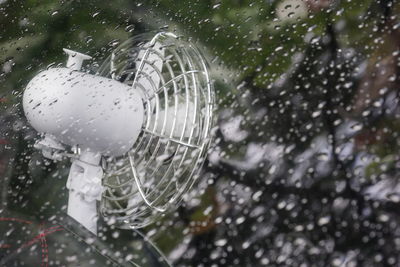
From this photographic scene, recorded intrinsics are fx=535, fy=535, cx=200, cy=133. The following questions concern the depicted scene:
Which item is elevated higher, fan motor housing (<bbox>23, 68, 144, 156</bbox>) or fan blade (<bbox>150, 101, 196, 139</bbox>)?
fan motor housing (<bbox>23, 68, 144, 156</bbox>)

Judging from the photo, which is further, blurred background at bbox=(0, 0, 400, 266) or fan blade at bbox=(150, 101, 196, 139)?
fan blade at bbox=(150, 101, 196, 139)

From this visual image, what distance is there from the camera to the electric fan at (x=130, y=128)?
619 mm

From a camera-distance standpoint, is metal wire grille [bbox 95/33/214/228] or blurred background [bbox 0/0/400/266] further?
metal wire grille [bbox 95/33/214/228]

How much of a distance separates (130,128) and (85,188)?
0.10 metres

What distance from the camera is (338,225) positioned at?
0.54 metres

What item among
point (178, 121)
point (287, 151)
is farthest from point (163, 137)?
point (287, 151)

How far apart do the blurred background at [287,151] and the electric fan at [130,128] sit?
0.08ft

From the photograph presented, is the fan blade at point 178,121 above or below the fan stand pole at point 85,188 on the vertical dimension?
above

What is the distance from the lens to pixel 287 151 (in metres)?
0.60

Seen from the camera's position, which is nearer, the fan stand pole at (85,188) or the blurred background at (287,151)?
the blurred background at (287,151)

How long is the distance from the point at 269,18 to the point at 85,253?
384 millimetres

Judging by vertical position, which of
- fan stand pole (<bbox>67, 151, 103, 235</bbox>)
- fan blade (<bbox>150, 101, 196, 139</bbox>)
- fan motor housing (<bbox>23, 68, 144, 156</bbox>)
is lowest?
fan stand pole (<bbox>67, 151, 103, 235</bbox>)

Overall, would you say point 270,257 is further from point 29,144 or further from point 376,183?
point 29,144

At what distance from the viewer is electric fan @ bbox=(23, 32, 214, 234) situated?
619 millimetres
